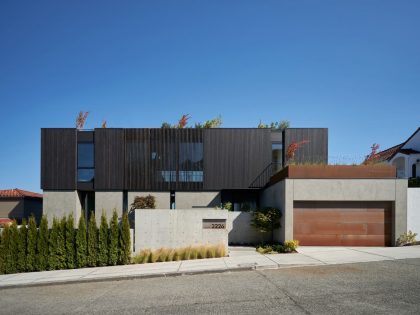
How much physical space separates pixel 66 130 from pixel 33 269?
13.0 meters

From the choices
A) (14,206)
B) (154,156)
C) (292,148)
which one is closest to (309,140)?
(292,148)

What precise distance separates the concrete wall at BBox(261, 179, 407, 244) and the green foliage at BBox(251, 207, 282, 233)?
0.89m

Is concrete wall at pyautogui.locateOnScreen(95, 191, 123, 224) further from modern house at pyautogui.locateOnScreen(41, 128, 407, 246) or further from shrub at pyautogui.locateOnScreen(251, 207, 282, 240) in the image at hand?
shrub at pyautogui.locateOnScreen(251, 207, 282, 240)

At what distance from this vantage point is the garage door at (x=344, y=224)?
1650 cm

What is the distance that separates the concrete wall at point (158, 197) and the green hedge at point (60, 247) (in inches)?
388

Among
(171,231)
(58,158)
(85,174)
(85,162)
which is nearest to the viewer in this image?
(171,231)

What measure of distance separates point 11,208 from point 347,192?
96.4 feet

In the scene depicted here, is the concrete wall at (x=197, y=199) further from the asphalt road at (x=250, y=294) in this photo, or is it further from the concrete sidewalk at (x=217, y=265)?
the asphalt road at (x=250, y=294)

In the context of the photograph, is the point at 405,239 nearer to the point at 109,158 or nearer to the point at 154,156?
the point at 154,156

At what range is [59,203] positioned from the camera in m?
25.3

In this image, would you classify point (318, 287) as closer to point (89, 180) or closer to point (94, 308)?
point (94, 308)

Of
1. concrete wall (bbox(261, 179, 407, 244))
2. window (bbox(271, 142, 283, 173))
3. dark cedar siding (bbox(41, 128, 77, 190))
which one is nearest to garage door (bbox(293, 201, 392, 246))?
concrete wall (bbox(261, 179, 407, 244))

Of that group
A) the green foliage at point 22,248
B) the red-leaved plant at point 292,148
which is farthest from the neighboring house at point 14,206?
the red-leaved plant at point 292,148

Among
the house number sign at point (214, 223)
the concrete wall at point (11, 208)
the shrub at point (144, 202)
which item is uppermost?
the shrub at point (144, 202)
